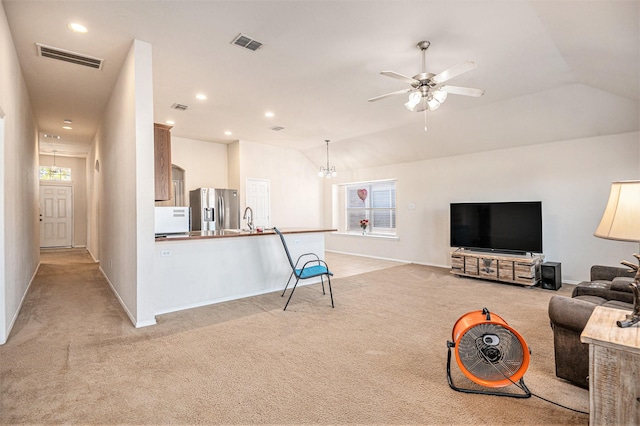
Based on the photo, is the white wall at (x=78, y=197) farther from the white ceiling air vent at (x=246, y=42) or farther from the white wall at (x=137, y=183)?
the white ceiling air vent at (x=246, y=42)

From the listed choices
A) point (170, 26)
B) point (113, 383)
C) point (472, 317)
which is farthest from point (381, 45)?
point (113, 383)

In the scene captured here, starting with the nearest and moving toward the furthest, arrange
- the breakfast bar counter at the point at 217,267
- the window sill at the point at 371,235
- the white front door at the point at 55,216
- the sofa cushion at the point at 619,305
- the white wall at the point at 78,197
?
the sofa cushion at the point at 619,305 → the breakfast bar counter at the point at 217,267 → the window sill at the point at 371,235 → the white front door at the point at 55,216 → the white wall at the point at 78,197

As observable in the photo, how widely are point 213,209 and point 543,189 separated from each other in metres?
6.44

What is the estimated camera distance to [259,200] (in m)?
7.93

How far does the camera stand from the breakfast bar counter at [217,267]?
3777 millimetres

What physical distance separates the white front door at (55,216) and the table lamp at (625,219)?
12.8 metres

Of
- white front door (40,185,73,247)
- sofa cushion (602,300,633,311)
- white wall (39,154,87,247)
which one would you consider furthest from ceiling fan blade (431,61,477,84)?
white front door (40,185,73,247)

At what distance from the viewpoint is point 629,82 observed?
3.67 m

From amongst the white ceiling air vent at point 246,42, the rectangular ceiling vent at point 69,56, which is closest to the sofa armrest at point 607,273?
the white ceiling air vent at point 246,42

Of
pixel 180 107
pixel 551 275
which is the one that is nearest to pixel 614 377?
pixel 551 275

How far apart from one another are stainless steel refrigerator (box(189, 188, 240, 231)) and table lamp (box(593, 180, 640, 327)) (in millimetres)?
6605

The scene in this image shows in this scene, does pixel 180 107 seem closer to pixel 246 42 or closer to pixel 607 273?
pixel 246 42

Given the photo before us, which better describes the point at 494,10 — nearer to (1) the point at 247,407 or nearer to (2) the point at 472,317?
(2) the point at 472,317

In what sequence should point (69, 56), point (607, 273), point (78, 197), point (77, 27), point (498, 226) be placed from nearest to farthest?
point (77, 27) → point (607, 273) → point (69, 56) → point (498, 226) → point (78, 197)
